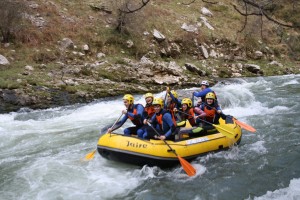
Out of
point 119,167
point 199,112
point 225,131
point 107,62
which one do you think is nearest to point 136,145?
point 119,167

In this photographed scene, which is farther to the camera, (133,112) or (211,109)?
(211,109)

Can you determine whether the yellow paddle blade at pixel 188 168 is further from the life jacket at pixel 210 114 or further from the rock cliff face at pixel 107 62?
the rock cliff face at pixel 107 62

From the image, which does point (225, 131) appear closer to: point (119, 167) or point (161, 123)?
point (161, 123)

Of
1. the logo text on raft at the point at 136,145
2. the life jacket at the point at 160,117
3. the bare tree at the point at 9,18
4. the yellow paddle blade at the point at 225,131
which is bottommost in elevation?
the logo text on raft at the point at 136,145

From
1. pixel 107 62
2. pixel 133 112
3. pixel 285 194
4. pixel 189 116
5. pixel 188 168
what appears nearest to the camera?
pixel 285 194

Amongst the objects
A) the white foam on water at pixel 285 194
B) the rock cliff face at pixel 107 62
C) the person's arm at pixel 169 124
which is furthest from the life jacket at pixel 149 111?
the rock cliff face at pixel 107 62

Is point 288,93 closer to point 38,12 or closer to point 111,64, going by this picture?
point 111,64

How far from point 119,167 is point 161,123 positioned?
1.26m

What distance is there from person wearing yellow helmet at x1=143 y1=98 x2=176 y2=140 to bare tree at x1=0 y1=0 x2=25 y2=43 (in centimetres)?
919

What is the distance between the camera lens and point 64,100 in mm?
12039

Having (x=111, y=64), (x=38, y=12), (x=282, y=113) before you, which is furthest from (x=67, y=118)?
(x=38, y=12)

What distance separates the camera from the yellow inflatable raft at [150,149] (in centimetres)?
689

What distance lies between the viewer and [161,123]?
24.6ft

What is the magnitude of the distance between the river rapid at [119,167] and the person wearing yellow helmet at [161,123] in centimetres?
75
